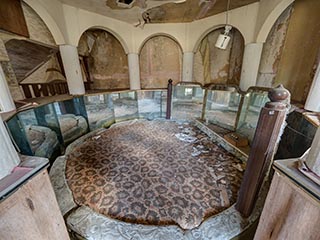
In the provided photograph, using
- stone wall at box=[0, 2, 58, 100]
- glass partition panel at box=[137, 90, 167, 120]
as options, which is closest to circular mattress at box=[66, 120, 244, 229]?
glass partition panel at box=[137, 90, 167, 120]

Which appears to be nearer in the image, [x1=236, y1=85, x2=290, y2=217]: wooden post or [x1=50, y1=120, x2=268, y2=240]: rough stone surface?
[x1=236, y1=85, x2=290, y2=217]: wooden post

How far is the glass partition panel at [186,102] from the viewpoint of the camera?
3814 mm

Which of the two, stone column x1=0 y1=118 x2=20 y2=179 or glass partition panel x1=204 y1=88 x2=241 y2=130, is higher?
stone column x1=0 y1=118 x2=20 y2=179

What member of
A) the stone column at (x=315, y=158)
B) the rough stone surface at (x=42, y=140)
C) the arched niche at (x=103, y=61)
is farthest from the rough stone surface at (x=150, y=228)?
the arched niche at (x=103, y=61)

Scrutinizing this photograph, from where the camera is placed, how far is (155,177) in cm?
196

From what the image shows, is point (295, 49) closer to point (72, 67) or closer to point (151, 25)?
point (151, 25)

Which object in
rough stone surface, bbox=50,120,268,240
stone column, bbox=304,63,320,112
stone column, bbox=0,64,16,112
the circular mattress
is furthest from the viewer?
stone column, bbox=0,64,16,112

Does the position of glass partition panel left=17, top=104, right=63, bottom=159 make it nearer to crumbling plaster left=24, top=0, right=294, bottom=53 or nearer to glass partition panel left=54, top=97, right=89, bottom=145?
glass partition panel left=54, top=97, right=89, bottom=145

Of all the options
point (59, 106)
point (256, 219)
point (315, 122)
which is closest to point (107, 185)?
point (256, 219)

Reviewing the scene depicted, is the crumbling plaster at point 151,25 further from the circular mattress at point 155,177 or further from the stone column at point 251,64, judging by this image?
the circular mattress at point 155,177

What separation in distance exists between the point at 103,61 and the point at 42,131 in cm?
403

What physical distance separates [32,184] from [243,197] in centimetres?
155

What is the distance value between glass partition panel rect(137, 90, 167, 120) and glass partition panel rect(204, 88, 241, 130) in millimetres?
1356

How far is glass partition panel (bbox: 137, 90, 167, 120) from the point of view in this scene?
438 cm
